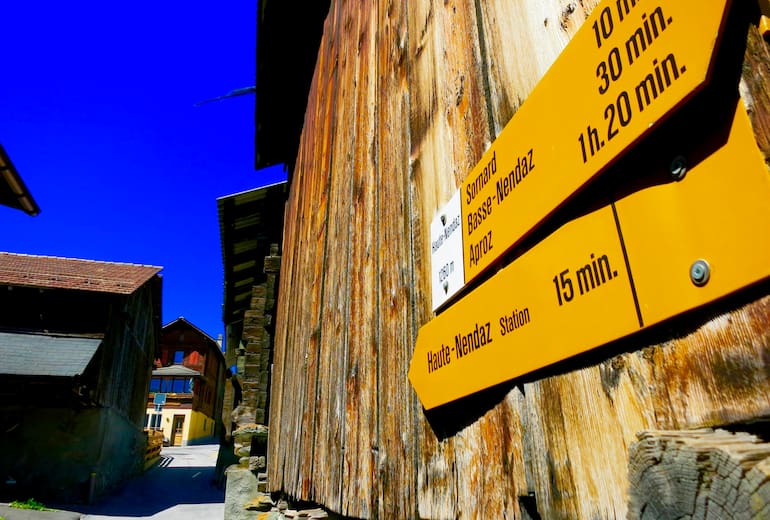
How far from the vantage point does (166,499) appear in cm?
1628

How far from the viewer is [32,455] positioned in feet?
45.6

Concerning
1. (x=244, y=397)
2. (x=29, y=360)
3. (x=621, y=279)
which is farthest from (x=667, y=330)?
(x=29, y=360)

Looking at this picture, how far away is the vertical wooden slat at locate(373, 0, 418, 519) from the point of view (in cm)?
155

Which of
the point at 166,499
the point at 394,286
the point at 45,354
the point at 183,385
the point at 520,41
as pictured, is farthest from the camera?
the point at 183,385

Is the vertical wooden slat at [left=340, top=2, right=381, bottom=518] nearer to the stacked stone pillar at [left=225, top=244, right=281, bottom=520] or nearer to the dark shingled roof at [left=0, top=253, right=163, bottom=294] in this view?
the stacked stone pillar at [left=225, top=244, right=281, bottom=520]

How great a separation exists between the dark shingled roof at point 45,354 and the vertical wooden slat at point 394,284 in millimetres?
13869

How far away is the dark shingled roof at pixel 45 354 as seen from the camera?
13.0 m

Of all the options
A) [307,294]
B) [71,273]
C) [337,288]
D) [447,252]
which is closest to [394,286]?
[447,252]

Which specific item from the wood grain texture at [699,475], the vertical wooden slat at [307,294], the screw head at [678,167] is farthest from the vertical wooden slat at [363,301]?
the screw head at [678,167]

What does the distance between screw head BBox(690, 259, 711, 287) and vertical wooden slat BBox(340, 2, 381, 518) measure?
1.40m

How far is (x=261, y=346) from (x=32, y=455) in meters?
11.0

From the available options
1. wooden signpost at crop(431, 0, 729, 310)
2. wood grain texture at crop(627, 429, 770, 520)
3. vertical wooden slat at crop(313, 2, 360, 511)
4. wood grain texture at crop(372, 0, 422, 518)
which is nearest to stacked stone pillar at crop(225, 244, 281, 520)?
vertical wooden slat at crop(313, 2, 360, 511)

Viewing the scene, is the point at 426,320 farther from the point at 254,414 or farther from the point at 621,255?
the point at 254,414

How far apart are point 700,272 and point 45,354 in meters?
16.5
